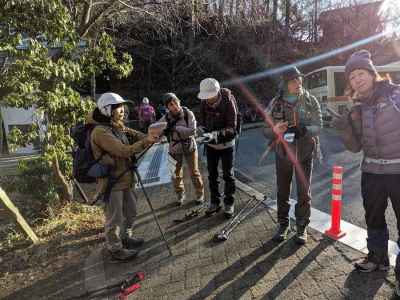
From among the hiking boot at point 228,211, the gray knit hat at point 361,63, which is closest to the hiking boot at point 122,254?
the hiking boot at point 228,211

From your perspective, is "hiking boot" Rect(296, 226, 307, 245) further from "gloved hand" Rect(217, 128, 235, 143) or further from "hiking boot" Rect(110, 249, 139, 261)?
"hiking boot" Rect(110, 249, 139, 261)

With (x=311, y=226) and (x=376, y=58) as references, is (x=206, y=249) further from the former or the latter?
(x=376, y=58)

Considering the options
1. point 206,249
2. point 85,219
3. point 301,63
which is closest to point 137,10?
point 85,219

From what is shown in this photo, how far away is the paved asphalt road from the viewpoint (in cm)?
422

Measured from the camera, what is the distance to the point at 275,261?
314cm

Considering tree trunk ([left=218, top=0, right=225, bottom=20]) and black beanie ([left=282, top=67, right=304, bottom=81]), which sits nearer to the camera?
black beanie ([left=282, top=67, right=304, bottom=81])

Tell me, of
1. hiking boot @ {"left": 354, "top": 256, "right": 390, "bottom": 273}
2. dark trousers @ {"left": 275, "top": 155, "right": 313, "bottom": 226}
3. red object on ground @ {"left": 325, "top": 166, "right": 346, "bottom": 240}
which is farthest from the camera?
red object on ground @ {"left": 325, "top": 166, "right": 346, "bottom": 240}

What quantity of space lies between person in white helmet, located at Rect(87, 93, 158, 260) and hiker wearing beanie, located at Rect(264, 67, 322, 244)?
1.30 metres

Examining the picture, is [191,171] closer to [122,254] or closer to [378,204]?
[122,254]

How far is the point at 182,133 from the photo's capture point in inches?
173

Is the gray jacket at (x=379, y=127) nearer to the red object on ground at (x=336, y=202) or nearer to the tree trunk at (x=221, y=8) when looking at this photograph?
the red object on ground at (x=336, y=202)

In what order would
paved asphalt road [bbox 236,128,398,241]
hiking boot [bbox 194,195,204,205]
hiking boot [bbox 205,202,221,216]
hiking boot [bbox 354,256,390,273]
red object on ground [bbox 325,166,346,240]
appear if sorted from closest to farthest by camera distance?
hiking boot [bbox 354,256,390,273] → red object on ground [bbox 325,166,346,240] → paved asphalt road [bbox 236,128,398,241] → hiking boot [bbox 205,202,221,216] → hiking boot [bbox 194,195,204,205]

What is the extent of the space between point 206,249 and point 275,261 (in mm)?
798

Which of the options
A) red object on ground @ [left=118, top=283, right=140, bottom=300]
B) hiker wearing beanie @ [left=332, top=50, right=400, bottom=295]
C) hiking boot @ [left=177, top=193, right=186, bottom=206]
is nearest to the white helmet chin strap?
red object on ground @ [left=118, top=283, right=140, bottom=300]
